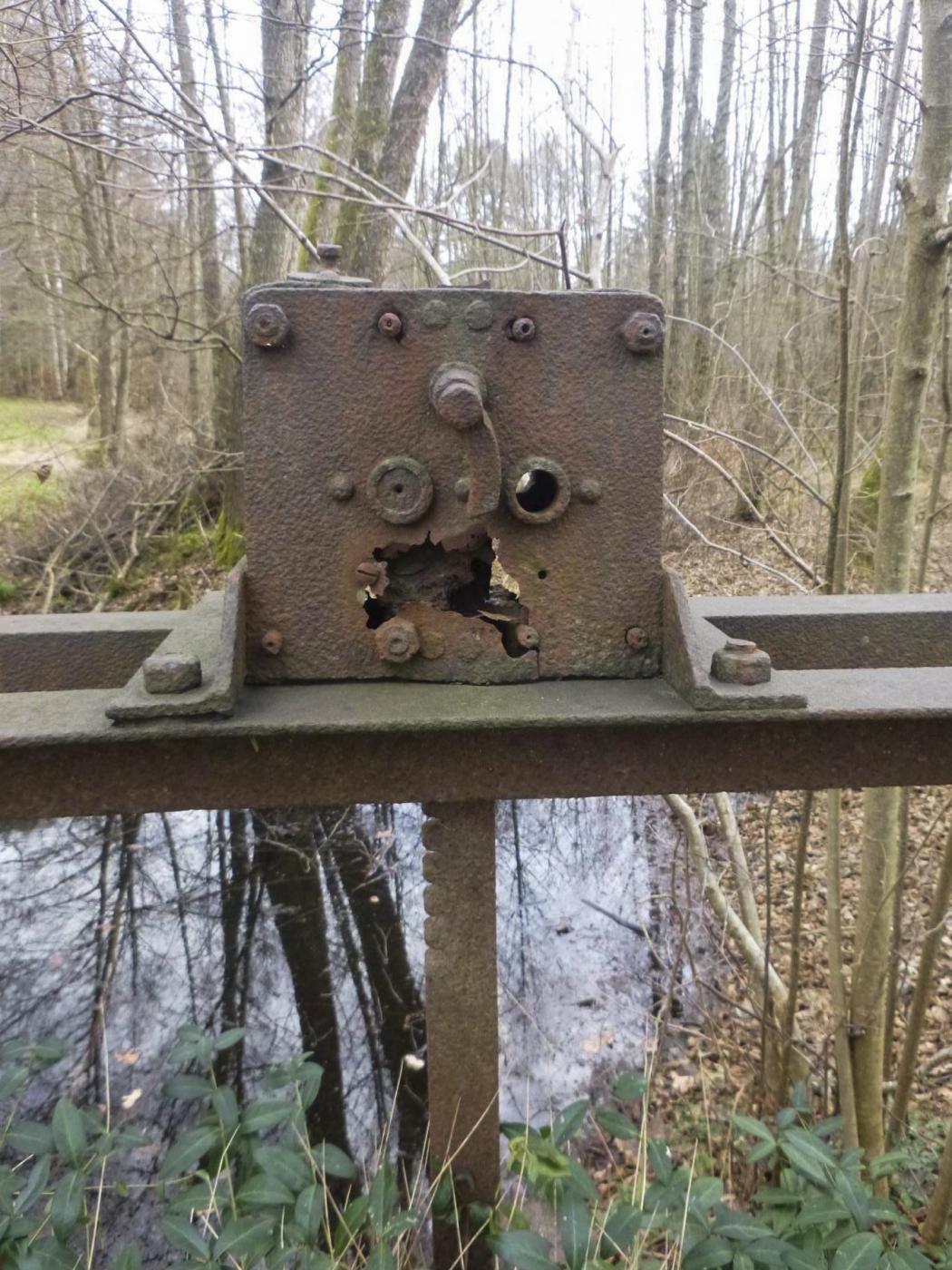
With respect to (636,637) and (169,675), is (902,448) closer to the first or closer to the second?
(636,637)

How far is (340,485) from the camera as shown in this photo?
1571 millimetres

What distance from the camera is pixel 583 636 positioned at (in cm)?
164

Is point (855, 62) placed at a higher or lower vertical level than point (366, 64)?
lower

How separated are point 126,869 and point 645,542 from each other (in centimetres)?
476

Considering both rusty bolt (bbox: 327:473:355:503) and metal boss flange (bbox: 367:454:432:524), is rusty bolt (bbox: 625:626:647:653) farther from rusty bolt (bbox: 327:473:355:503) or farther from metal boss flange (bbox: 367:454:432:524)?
rusty bolt (bbox: 327:473:355:503)

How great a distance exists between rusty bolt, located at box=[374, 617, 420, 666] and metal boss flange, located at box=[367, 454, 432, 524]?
192 mm

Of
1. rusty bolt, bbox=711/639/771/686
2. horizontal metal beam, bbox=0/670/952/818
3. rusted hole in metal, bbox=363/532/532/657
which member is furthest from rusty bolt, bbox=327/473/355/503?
rusty bolt, bbox=711/639/771/686

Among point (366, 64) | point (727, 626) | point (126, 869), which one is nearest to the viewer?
point (727, 626)

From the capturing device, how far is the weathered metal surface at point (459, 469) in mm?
1538

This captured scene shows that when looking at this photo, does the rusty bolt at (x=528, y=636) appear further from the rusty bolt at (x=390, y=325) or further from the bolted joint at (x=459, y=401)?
the rusty bolt at (x=390, y=325)

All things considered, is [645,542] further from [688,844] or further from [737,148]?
[737,148]

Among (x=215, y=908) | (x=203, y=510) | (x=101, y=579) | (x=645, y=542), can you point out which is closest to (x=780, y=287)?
(x=203, y=510)

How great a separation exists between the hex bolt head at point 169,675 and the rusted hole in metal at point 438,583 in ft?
1.20

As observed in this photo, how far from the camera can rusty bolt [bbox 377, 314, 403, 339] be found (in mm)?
1515
